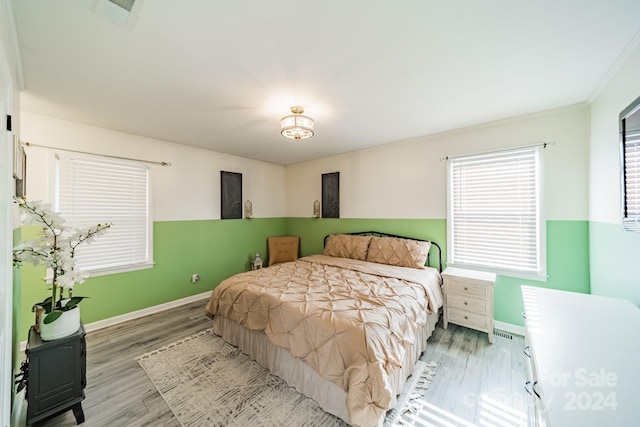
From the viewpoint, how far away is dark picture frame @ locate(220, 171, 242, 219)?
415cm

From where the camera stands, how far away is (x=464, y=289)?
8.77 ft

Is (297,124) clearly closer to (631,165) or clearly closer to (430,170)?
(430,170)

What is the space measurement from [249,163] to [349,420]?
4.19m

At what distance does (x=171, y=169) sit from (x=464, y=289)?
432 cm

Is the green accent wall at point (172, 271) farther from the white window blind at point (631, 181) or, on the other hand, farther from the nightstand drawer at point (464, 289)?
the white window blind at point (631, 181)

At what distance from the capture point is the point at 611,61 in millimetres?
1688

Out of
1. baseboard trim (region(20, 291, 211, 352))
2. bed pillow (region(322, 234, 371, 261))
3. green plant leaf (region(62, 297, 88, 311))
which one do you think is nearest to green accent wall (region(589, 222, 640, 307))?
bed pillow (region(322, 234, 371, 261))

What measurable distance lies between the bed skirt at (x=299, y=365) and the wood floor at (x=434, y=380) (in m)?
0.22

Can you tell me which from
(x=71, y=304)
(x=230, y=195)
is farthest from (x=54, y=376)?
(x=230, y=195)

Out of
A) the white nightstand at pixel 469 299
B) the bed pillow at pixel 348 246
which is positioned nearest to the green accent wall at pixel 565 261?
the white nightstand at pixel 469 299

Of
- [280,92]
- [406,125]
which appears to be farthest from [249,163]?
[406,125]

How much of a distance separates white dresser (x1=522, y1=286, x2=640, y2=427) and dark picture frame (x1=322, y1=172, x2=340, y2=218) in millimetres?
3127

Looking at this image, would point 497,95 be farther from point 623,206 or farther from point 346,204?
point 346,204

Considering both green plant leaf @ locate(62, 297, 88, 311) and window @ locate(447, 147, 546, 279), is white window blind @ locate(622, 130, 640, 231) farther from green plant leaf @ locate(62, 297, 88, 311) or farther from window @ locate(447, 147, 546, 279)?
green plant leaf @ locate(62, 297, 88, 311)
